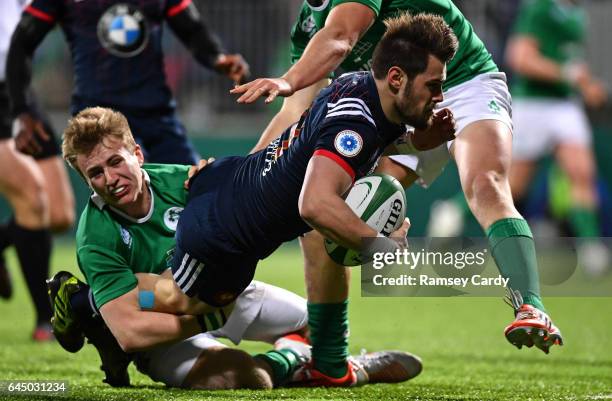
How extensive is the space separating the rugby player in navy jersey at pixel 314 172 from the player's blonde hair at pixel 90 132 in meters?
0.34

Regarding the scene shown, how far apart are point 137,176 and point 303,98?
1047 mm

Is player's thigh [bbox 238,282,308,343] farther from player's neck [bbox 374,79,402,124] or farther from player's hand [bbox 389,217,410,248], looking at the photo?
player's neck [bbox 374,79,402,124]

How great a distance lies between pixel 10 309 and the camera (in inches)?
317

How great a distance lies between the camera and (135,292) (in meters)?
4.36

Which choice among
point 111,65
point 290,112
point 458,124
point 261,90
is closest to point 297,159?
point 261,90

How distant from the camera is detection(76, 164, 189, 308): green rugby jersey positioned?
14.2 feet

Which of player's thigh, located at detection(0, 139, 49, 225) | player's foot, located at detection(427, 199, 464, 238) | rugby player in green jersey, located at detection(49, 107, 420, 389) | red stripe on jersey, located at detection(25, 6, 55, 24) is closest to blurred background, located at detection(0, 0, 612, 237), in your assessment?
player's foot, located at detection(427, 199, 464, 238)

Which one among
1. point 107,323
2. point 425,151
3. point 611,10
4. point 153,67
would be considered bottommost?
point 107,323

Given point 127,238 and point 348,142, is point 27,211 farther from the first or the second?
point 348,142

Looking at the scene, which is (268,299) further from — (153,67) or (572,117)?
(572,117)

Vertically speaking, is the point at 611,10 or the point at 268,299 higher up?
the point at 611,10

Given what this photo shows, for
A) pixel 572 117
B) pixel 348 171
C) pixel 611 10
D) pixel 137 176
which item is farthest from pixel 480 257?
pixel 611 10

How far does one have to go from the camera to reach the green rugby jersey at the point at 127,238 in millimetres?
4340

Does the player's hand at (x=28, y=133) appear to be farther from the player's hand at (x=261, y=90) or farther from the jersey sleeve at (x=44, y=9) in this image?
the player's hand at (x=261, y=90)
